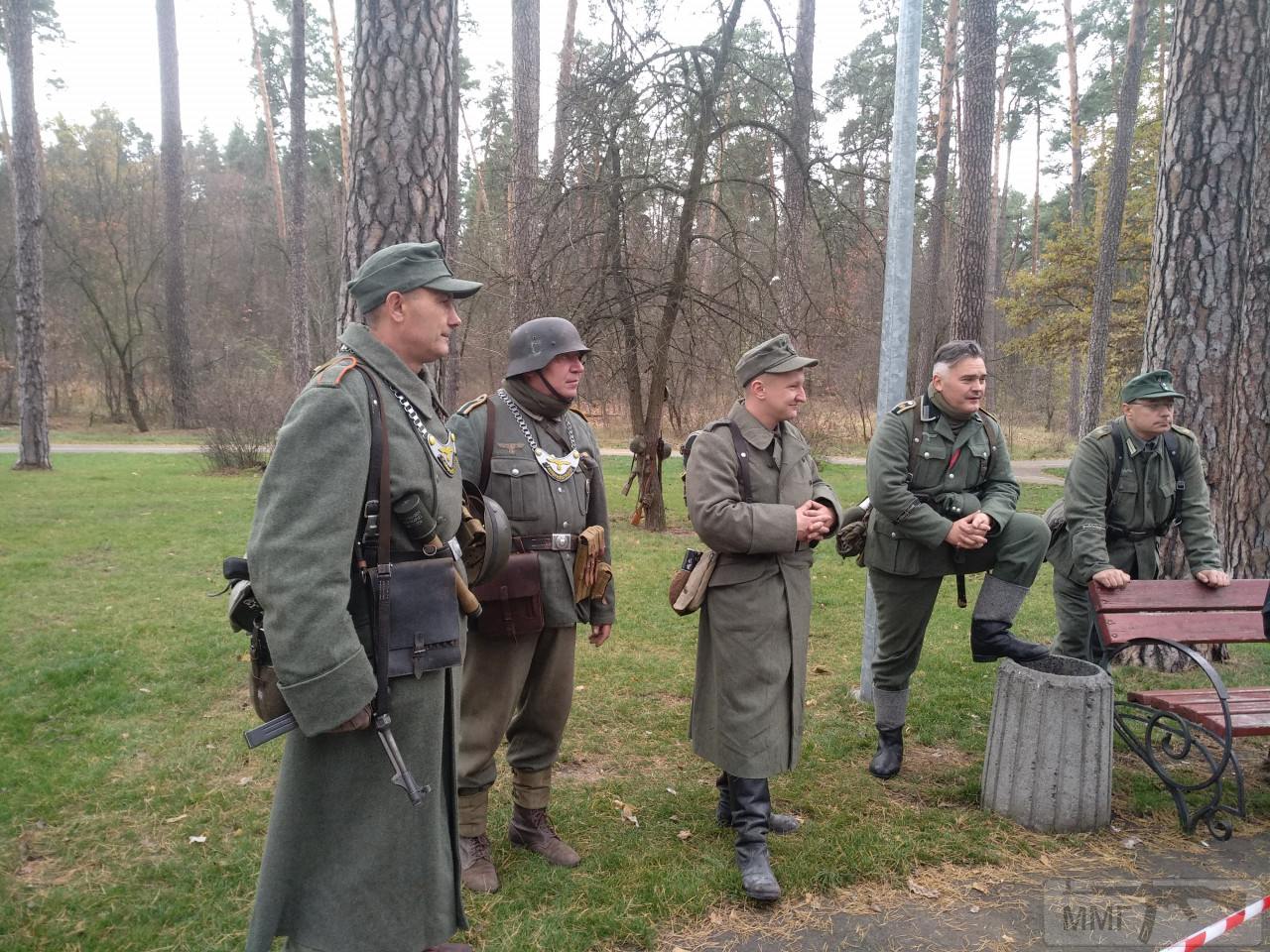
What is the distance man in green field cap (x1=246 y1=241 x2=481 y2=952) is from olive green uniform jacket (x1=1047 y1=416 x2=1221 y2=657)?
11.6 feet

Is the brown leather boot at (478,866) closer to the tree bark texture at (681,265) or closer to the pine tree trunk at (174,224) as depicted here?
the tree bark texture at (681,265)

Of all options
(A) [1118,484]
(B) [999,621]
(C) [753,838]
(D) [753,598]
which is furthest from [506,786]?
Answer: (A) [1118,484]

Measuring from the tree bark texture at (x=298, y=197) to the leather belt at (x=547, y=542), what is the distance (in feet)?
53.7

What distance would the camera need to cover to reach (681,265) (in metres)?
10.5

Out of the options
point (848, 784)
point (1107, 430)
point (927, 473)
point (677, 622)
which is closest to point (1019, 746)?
point (848, 784)

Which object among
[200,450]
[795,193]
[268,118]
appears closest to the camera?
[795,193]

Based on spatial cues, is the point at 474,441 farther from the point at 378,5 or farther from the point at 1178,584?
the point at 1178,584

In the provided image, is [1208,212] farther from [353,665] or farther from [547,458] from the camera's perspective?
[353,665]

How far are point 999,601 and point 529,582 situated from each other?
89.8 inches

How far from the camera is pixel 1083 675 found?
3.85 m

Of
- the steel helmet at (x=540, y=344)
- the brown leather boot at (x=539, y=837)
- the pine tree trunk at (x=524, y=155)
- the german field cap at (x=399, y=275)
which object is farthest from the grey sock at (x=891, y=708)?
the pine tree trunk at (x=524, y=155)

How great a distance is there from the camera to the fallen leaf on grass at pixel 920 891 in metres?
3.31

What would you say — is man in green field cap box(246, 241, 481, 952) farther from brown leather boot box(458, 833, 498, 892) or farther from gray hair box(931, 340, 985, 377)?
gray hair box(931, 340, 985, 377)

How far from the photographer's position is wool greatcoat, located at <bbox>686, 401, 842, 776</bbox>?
10.9 feet
